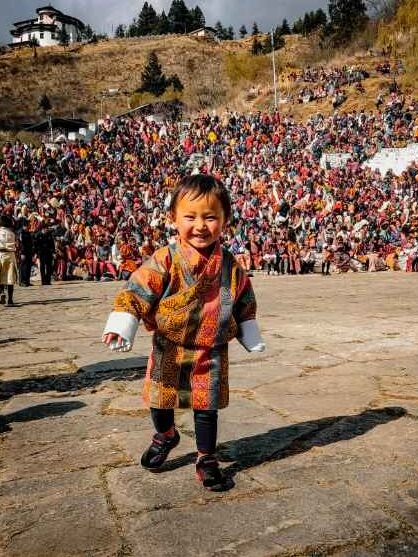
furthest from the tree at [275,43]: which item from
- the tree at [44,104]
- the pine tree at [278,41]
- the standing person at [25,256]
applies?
the standing person at [25,256]

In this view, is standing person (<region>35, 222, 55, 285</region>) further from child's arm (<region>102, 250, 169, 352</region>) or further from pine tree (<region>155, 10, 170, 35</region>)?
pine tree (<region>155, 10, 170, 35</region>)

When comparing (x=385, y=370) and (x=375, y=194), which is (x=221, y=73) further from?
(x=385, y=370)

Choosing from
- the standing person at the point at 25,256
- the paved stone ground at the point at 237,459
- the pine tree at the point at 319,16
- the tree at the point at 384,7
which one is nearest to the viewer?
the paved stone ground at the point at 237,459

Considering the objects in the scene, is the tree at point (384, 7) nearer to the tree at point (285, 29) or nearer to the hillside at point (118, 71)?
the hillside at point (118, 71)

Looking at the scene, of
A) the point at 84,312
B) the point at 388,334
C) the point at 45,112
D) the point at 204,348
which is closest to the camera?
the point at 204,348

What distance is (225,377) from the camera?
2049 millimetres

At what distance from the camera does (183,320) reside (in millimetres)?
1982

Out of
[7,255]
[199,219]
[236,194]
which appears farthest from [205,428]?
[236,194]

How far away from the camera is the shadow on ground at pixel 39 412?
2.65 metres

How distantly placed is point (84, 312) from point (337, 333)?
3.62 m

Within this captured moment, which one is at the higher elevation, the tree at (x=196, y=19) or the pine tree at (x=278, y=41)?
the tree at (x=196, y=19)

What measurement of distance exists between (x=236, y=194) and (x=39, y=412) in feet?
57.5

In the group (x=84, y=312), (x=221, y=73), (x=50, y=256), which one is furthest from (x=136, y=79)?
(x=84, y=312)

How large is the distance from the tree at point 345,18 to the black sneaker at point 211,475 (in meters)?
55.5
